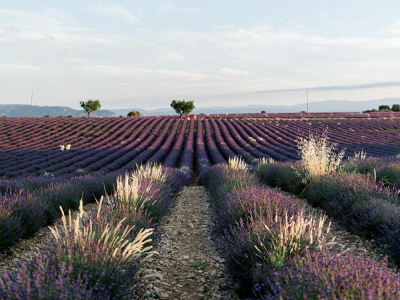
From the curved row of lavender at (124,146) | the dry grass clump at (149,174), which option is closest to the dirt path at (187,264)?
the dry grass clump at (149,174)

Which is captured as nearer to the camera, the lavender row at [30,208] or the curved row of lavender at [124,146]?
the lavender row at [30,208]

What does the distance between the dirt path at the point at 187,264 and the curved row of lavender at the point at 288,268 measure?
33 cm

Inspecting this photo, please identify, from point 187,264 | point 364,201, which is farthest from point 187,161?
point 187,264

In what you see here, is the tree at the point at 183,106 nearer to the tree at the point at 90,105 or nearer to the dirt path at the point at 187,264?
the tree at the point at 90,105

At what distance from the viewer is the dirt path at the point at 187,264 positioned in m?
3.19

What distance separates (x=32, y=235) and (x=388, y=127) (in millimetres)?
37268

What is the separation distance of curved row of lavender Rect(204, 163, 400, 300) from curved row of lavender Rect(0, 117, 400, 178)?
885 centimetres

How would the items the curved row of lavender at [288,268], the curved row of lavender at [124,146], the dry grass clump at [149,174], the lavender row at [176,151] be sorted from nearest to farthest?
the curved row of lavender at [288,268], the dry grass clump at [149,174], the curved row of lavender at [124,146], the lavender row at [176,151]

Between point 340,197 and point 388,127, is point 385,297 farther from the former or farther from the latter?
point 388,127

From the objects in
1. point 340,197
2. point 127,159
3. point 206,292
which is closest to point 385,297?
point 206,292

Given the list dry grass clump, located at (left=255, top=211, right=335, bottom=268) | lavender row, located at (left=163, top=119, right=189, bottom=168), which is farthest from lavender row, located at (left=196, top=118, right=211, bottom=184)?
dry grass clump, located at (left=255, top=211, right=335, bottom=268)

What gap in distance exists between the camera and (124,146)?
78.4ft

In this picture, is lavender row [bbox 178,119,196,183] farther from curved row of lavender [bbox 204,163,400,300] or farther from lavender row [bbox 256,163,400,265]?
curved row of lavender [bbox 204,163,400,300]

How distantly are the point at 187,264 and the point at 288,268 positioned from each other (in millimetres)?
2101
